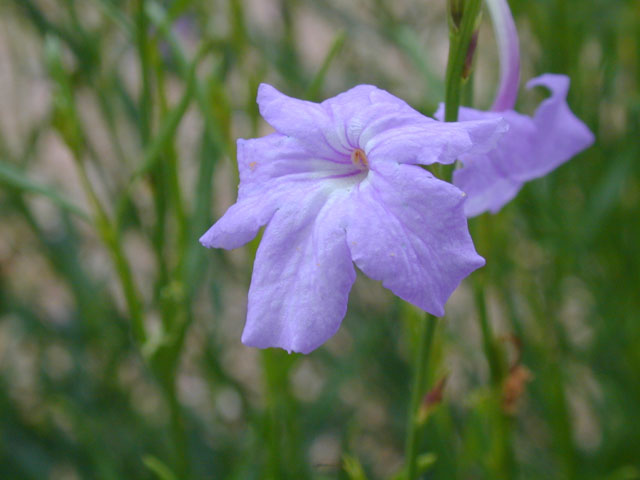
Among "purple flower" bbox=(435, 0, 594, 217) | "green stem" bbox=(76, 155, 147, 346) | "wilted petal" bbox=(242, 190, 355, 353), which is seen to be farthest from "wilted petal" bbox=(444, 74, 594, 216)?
"green stem" bbox=(76, 155, 147, 346)

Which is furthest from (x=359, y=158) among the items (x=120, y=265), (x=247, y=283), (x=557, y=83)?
(x=247, y=283)

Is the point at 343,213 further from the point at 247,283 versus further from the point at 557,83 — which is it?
the point at 247,283

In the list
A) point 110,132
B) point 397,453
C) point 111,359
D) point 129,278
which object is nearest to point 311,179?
point 129,278

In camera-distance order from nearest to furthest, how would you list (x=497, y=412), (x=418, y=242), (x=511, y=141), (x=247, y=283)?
(x=418, y=242) → (x=511, y=141) → (x=497, y=412) → (x=247, y=283)

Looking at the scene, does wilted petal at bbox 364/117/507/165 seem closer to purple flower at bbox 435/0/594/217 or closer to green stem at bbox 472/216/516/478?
purple flower at bbox 435/0/594/217

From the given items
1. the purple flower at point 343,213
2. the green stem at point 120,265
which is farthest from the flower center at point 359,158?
the green stem at point 120,265

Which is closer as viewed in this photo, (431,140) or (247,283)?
(431,140)

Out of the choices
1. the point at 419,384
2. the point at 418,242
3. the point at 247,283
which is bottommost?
the point at 247,283
